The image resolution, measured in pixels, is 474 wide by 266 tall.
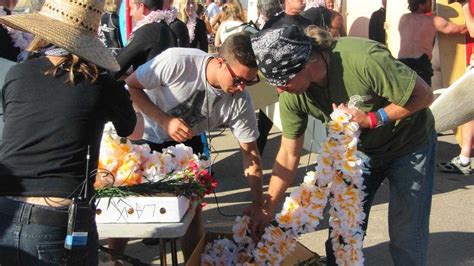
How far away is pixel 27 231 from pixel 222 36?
5.59 meters

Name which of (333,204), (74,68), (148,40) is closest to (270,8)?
(148,40)

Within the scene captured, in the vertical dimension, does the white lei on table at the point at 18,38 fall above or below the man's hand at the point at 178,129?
above

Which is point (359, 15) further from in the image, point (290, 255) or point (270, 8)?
point (290, 255)

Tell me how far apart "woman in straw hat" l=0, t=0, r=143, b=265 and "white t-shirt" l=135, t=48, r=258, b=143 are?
1.05 meters

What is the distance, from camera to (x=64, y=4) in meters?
2.38

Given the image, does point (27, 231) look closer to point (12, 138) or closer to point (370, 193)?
point (12, 138)

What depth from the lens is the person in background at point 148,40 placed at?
15.1ft

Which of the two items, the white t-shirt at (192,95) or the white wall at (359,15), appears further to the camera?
the white wall at (359,15)

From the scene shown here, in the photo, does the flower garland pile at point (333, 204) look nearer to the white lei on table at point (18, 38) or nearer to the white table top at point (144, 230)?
the white table top at point (144, 230)

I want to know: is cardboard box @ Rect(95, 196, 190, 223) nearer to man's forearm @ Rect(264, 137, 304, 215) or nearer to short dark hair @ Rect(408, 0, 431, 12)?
man's forearm @ Rect(264, 137, 304, 215)

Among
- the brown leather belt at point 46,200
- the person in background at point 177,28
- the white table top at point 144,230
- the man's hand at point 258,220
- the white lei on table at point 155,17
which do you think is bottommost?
the man's hand at point 258,220

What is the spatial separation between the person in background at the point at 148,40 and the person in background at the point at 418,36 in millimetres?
2423

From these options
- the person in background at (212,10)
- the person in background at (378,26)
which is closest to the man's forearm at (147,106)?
the person in background at (378,26)

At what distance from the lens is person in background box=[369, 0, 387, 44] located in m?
7.47
